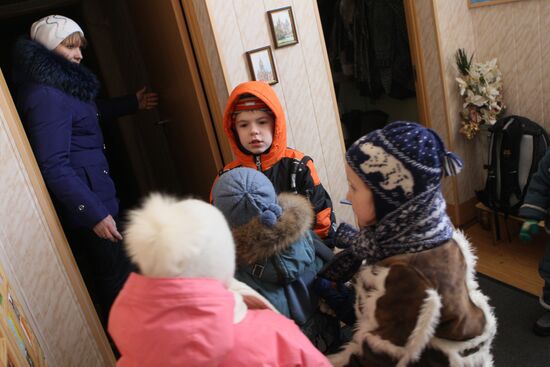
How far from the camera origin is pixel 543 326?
2105 mm

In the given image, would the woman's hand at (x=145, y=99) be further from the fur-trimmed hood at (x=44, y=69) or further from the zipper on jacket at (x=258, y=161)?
the zipper on jacket at (x=258, y=161)

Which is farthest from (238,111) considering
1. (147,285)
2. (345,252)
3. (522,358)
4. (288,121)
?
(522,358)

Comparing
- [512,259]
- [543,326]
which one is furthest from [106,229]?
[512,259]

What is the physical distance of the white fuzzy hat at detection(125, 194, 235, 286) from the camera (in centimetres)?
84

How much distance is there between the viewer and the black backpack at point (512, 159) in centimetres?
259

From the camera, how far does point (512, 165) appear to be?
267 cm

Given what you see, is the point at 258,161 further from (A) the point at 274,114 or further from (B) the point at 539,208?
(B) the point at 539,208

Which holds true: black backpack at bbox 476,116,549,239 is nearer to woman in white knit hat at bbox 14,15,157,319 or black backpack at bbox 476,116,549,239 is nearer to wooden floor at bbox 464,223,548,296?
wooden floor at bbox 464,223,548,296

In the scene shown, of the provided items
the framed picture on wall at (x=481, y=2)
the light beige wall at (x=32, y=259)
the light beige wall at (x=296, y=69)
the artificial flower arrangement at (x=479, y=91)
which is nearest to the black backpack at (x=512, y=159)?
the artificial flower arrangement at (x=479, y=91)

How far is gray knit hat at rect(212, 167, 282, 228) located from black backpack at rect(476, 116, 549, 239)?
1939 millimetres

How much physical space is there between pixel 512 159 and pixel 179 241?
2397 mm

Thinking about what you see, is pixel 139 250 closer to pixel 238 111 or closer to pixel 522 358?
pixel 238 111

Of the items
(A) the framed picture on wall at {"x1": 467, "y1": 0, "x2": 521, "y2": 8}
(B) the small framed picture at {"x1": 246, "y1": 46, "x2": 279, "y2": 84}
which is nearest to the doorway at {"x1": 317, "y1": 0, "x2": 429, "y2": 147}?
(A) the framed picture on wall at {"x1": 467, "y1": 0, "x2": 521, "y2": 8}

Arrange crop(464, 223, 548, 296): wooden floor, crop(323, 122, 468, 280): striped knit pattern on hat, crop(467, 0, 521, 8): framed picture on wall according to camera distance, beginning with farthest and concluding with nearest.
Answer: crop(467, 0, 521, 8): framed picture on wall
crop(464, 223, 548, 296): wooden floor
crop(323, 122, 468, 280): striped knit pattern on hat
